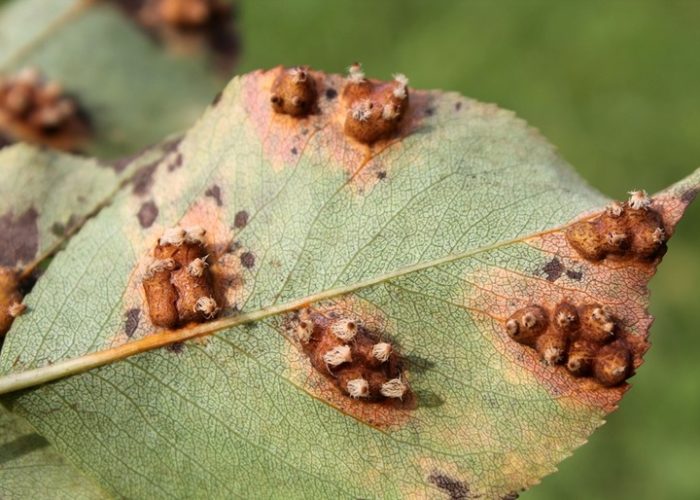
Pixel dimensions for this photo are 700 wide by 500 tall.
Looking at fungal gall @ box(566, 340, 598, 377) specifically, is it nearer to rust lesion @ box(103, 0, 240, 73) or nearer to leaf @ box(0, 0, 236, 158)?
leaf @ box(0, 0, 236, 158)

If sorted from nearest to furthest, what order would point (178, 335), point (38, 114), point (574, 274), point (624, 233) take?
point (624, 233) → point (574, 274) → point (178, 335) → point (38, 114)

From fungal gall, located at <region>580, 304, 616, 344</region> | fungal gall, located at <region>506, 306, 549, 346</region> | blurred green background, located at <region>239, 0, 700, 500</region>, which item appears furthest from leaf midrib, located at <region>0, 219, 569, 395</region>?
blurred green background, located at <region>239, 0, 700, 500</region>

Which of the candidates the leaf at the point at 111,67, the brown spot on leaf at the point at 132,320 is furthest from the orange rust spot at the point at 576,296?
the leaf at the point at 111,67

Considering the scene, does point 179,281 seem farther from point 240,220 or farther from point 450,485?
point 450,485

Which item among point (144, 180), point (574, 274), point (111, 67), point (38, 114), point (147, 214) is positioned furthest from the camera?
point (111, 67)

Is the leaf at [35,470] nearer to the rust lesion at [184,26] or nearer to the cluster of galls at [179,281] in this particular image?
the cluster of galls at [179,281]

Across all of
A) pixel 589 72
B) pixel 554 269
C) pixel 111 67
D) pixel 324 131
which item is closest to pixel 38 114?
pixel 111 67

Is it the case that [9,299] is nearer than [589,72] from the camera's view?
Yes
